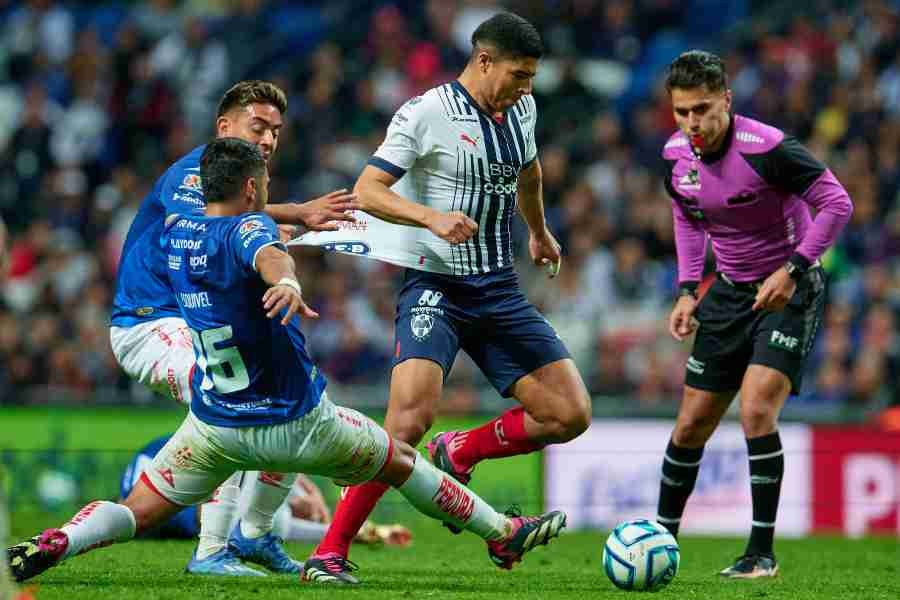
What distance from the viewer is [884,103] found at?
16.8 meters

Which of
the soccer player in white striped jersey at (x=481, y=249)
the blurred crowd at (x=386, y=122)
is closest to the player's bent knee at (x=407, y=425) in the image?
the soccer player in white striped jersey at (x=481, y=249)

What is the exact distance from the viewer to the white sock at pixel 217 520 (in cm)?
734

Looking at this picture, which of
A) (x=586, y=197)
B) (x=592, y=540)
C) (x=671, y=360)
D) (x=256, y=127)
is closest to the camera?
(x=256, y=127)

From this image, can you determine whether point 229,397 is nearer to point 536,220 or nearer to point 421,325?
point 421,325

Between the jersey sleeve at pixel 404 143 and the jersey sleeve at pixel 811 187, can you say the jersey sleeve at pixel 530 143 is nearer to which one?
the jersey sleeve at pixel 404 143

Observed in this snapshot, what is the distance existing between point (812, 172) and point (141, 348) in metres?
3.63

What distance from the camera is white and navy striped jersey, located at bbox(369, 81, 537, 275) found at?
7543 mm

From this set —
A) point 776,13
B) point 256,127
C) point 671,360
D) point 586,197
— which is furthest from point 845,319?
point 256,127

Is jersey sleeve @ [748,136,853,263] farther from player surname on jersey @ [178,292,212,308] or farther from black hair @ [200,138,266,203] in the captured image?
player surname on jersey @ [178,292,212,308]

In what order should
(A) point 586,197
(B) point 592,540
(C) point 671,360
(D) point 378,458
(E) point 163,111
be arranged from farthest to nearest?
(E) point 163,111 < (A) point 586,197 < (C) point 671,360 < (B) point 592,540 < (D) point 378,458

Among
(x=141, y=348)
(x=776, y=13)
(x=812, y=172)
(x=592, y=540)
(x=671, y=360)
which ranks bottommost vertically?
(x=592, y=540)

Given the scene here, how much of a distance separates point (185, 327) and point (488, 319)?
1573 mm

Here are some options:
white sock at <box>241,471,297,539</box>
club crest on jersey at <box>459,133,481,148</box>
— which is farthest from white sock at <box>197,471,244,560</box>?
club crest on jersey at <box>459,133,481,148</box>

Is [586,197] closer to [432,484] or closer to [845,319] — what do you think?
[845,319]
